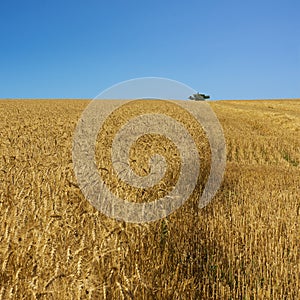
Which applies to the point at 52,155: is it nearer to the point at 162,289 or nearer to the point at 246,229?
the point at 246,229

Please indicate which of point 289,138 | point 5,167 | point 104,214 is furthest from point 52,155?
point 289,138

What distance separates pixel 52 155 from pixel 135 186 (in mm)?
2817

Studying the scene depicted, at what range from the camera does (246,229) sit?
5746 mm

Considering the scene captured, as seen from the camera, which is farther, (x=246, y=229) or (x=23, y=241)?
(x=246, y=229)

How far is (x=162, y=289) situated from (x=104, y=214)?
101 centimetres

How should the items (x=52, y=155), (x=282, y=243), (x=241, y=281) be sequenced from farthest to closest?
(x=52, y=155) < (x=282, y=243) < (x=241, y=281)

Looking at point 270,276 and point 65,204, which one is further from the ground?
point 65,204

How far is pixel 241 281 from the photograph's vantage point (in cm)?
455

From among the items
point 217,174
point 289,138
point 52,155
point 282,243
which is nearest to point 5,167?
point 52,155

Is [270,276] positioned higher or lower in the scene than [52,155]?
lower

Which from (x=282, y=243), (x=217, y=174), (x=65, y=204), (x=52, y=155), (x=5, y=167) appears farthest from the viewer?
(x=217, y=174)

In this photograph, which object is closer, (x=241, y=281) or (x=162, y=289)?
(x=162, y=289)

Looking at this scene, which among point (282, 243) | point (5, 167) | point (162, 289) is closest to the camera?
point (162, 289)

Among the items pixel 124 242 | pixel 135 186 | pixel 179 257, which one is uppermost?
pixel 135 186
